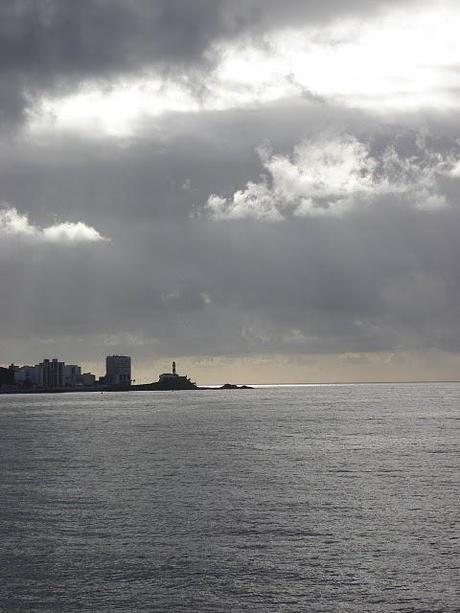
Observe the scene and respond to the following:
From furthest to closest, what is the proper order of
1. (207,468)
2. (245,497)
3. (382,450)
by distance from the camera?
(382,450)
(207,468)
(245,497)

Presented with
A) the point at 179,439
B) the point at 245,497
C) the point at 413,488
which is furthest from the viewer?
the point at 179,439

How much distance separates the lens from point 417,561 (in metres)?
50.2

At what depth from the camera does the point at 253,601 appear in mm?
42250

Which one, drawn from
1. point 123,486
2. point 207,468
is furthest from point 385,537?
point 207,468

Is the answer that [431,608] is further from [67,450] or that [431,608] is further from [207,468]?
[67,450]

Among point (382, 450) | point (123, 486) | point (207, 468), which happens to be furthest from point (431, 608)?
point (382, 450)

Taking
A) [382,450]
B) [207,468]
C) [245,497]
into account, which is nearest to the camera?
[245,497]

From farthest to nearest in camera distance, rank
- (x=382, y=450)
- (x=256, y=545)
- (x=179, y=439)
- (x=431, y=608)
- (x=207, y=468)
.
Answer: (x=179, y=439)
(x=382, y=450)
(x=207, y=468)
(x=256, y=545)
(x=431, y=608)

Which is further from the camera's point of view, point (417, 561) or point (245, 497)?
point (245, 497)

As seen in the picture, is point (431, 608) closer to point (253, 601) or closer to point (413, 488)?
point (253, 601)

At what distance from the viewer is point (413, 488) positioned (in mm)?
81688

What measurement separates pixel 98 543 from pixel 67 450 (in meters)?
75.0

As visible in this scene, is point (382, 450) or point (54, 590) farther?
point (382, 450)

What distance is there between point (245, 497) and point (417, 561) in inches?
1068
